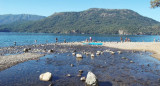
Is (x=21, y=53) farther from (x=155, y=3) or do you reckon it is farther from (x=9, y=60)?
(x=155, y=3)

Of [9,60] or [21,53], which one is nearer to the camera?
[9,60]

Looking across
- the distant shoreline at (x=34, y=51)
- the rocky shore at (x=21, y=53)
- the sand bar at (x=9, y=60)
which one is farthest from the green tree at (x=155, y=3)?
the sand bar at (x=9, y=60)

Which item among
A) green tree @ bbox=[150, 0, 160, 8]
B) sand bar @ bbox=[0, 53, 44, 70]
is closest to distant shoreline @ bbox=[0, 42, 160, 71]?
sand bar @ bbox=[0, 53, 44, 70]

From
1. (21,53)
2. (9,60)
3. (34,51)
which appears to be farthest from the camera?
(34,51)

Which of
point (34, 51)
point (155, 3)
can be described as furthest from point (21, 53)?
point (155, 3)

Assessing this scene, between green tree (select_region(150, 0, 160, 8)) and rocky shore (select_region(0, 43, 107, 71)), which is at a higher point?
green tree (select_region(150, 0, 160, 8))

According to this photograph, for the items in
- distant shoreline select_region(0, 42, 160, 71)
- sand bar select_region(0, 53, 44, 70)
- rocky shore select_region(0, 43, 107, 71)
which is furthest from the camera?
distant shoreline select_region(0, 42, 160, 71)

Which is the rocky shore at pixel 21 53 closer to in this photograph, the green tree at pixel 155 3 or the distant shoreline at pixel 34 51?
the distant shoreline at pixel 34 51

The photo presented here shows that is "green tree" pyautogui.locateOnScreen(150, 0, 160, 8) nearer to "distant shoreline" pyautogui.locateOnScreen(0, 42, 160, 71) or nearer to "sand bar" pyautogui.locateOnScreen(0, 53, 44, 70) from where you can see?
A: "distant shoreline" pyautogui.locateOnScreen(0, 42, 160, 71)

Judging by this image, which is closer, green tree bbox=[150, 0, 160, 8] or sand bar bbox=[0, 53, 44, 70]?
sand bar bbox=[0, 53, 44, 70]

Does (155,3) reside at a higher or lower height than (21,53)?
higher

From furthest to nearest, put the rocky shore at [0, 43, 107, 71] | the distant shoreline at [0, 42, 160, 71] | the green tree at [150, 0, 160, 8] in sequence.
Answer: the green tree at [150, 0, 160, 8] < the distant shoreline at [0, 42, 160, 71] < the rocky shore at [0, 43, 107, 71]

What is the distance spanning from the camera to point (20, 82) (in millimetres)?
17469

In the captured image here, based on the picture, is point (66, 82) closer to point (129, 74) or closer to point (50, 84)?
point (50, 84)
